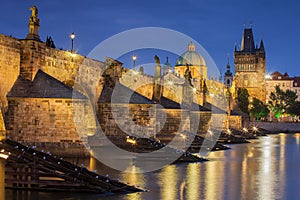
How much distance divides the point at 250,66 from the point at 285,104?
85.5ft

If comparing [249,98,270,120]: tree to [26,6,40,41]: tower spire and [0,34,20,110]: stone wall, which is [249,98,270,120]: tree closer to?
[26,6,40,41]: tower spire

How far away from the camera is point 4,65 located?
2486 centimetres

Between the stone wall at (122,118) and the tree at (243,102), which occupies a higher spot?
the tree at (243,102)

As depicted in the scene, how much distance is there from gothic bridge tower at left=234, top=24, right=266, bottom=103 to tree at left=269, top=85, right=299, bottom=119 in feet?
68.4

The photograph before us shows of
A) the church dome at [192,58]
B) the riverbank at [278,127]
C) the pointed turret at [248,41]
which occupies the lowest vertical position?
the riverbank at [278,127]

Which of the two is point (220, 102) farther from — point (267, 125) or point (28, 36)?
point (28, 36)

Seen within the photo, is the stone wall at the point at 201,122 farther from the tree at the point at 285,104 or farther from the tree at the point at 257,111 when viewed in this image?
the tree at the point at 285,104

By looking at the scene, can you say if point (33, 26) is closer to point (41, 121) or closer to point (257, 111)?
point (41, 121)

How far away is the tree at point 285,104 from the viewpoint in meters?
114

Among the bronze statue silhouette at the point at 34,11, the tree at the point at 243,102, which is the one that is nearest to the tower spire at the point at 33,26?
the bronze statue silhouette at the point at 34,11

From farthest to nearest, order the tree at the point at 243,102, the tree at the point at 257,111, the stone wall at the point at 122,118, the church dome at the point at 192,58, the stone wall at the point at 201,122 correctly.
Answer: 1. the church dome at the point at 192,58
2. the tree at the point at 257,111
3. the tree at the point at 243,102
4. the stone wall at the point at 201,122
5. the stone wall at the point at 122,118

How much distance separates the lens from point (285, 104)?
117 metres

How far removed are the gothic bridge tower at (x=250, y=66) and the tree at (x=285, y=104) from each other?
20.9m

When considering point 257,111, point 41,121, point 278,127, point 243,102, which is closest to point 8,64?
point 41,121
